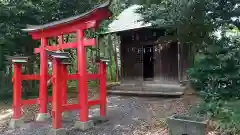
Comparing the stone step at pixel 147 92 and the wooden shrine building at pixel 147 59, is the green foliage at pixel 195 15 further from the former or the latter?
the stone step at pixel 147 92

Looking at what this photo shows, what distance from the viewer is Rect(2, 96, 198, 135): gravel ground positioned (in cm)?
731

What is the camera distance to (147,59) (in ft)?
50.4

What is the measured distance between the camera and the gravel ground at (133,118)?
24.0 ft

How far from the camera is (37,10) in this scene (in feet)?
41.1

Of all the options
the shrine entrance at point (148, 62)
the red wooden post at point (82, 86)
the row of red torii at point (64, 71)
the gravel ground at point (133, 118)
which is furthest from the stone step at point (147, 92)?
the red wooden post at point (82, 86)

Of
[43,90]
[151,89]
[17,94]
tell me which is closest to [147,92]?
[151,89]

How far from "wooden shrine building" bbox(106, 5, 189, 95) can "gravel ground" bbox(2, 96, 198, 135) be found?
1381mm

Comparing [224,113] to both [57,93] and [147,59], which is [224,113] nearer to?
[57,93]

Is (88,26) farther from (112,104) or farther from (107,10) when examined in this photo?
(112,104)

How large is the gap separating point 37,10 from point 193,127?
966cm

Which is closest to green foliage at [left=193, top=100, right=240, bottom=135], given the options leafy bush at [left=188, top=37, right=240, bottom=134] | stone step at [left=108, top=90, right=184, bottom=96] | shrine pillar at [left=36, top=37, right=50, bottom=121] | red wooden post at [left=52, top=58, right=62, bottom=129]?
leafy bush at [left=188, top=37, right=240, bottom=134]

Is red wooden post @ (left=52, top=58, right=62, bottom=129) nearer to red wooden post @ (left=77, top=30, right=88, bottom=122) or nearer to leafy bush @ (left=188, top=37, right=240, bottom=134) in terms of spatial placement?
red wooden post @ (left=77, top=30, right=88, bottom=122)

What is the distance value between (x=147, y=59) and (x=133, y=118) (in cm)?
733

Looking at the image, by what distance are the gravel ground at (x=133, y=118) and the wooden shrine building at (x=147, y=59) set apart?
138 cm
